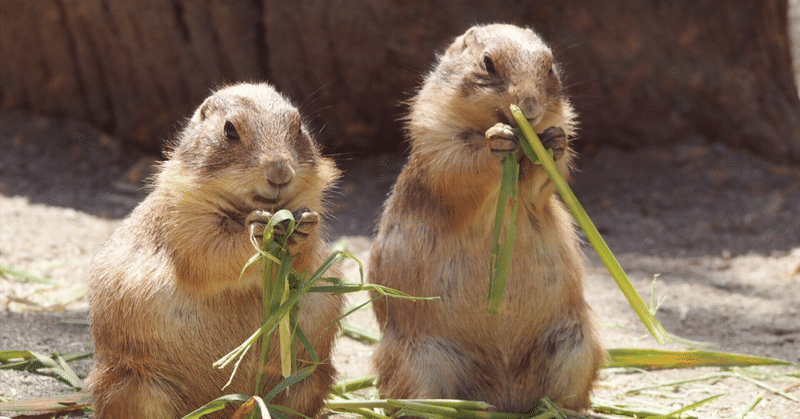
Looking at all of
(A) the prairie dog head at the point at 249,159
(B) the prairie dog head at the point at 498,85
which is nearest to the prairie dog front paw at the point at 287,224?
(A) the prairie dog head at the point at 249,159

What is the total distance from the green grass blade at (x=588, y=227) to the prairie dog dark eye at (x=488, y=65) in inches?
15.2

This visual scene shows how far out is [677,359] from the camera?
4965 millimetres

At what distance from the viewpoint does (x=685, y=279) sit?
6820 mm

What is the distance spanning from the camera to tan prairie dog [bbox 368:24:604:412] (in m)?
4.41

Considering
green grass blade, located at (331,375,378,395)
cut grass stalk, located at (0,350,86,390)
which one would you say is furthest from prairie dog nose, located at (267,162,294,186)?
cut grass stalk, located at (0,350,86,390)

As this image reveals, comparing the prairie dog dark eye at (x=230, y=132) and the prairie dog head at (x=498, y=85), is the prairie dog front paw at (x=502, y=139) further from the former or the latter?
the prairie dog dark eye at (x=230, y=132)

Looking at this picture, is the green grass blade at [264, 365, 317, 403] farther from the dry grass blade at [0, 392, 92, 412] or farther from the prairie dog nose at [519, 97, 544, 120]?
the prairie dog nose at [519, 97, 544, 120]

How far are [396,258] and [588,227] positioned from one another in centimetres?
108

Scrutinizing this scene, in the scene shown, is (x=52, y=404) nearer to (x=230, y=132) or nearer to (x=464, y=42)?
(x=230, y=132)

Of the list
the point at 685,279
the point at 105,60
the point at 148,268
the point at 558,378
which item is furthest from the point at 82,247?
the point at 685,279

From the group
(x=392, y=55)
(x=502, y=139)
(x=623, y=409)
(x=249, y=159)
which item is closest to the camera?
(x=249, y=159)

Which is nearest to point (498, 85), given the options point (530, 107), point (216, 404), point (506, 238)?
point (530, 107)

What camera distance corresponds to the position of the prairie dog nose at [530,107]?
422 centimetres

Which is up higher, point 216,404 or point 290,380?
point 290,380
